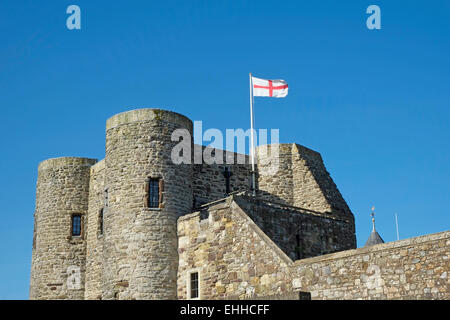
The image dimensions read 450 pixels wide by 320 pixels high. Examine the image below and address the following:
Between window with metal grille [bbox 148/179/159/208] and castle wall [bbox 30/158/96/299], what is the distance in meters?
6.92

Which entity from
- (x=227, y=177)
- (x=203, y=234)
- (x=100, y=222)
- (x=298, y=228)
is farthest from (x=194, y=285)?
(x=100, y=222)

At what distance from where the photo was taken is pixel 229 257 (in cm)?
2375

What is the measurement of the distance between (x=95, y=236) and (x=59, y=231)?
1908 mm

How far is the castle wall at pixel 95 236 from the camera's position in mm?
30500

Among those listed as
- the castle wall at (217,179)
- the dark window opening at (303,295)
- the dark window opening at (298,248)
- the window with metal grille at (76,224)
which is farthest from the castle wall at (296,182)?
the dark window opening at (303,295)

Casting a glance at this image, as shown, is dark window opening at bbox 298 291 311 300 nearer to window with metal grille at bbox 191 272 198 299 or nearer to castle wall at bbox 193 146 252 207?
window with metal grille at bbox 191 272 198 299

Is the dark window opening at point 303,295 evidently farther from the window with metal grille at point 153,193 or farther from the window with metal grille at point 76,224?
the window with metal grille at point 76,224

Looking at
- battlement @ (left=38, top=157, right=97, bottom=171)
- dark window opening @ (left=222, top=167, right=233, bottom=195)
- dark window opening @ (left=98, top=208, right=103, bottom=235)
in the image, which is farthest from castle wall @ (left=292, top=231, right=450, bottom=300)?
battlement @ (left=38, top=157, right=97, bottom=171)

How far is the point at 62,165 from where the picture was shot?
33156mm

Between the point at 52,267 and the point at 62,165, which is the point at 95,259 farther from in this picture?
the point at 62,165

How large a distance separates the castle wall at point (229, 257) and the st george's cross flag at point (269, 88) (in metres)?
8.44

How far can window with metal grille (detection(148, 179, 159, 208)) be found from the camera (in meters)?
26.6

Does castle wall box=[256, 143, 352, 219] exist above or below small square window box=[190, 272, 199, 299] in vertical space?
above

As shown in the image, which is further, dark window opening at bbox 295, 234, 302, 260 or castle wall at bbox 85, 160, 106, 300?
castle wall at bbox 85, 160, 106, 300
